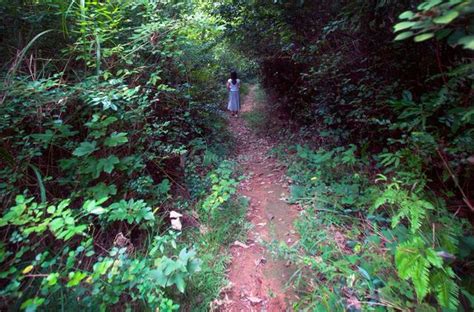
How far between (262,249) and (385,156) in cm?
164

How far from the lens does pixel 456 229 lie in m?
1.83

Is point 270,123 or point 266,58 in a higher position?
point 266,58

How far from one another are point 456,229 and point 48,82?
3816 millimetres

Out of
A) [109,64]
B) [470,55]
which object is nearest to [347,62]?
[470,55]

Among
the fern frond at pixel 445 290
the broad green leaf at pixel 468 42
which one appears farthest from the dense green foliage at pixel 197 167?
the broad green leaf at pixel 468 42

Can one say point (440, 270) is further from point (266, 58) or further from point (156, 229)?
point (266, 58)

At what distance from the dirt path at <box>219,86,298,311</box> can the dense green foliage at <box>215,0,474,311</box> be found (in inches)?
6.2

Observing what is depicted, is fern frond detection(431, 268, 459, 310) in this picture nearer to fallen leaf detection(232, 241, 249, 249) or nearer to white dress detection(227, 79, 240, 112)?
fallen leaf detection(232, 241, 249, 249)

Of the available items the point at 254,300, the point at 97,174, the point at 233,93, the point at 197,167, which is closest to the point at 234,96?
the point at 233,93

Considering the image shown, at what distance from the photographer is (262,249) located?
254 cm

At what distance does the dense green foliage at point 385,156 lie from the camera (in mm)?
1531

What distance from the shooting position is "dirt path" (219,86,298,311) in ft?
6.79

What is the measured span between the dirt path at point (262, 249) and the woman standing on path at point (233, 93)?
3688 millimetres

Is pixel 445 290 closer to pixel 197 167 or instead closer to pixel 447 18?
pixel 447 18
